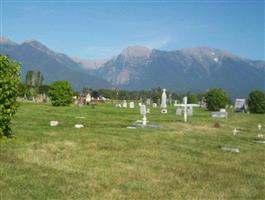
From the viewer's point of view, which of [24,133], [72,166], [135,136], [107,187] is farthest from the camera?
[135,136]

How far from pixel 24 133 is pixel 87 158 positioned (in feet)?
23.3

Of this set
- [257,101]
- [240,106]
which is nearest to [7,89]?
[257,101]

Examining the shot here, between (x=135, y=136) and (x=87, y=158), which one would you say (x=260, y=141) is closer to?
(x=135, y=136)

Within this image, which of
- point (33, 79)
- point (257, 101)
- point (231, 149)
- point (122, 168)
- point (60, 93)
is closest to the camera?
point (122, 168)

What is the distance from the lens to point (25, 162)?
1677 centimetres

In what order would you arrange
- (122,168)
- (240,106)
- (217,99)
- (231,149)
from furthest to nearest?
(240,106) < (217,99) < (231,149) < (122,168)

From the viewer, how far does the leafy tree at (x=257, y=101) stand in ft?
254

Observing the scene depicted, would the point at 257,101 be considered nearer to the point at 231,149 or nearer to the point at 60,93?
the point at 60,93

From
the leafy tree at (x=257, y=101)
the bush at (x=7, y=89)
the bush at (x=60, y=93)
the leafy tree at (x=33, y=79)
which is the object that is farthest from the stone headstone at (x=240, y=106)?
the bush at (x=7, y=89)

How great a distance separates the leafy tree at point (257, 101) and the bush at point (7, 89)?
60801 mm

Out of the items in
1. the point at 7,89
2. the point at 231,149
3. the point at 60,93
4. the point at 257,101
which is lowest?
the point at 231,149

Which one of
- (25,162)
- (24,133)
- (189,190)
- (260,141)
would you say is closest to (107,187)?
Result: (189,190)

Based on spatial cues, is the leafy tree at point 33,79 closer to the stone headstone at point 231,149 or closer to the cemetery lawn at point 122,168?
the cemetery lawn at point 122,168

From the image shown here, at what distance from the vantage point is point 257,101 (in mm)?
79000
